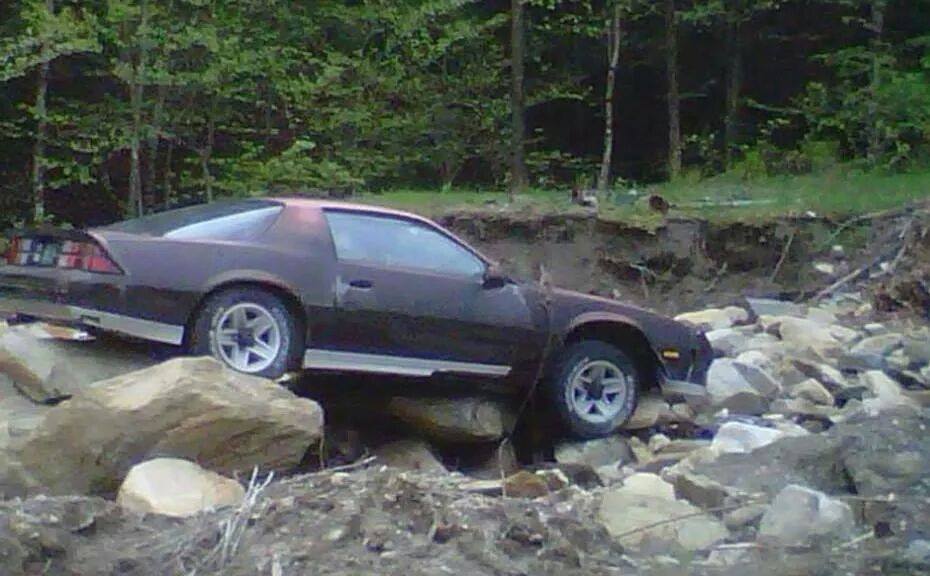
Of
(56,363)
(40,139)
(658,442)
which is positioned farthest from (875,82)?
(56,363)

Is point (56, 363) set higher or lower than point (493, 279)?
lower

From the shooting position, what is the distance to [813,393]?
13766 mm

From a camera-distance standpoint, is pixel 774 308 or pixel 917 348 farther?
pixel 774 308

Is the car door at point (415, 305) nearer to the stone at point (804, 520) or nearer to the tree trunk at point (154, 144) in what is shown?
the stone at point (804, 520)

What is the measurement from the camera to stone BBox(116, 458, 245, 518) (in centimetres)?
856

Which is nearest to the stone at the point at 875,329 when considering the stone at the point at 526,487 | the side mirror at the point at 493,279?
the side mirror at the point at 493,279

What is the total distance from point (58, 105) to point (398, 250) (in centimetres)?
1629

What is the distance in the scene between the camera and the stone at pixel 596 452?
39.9 feet

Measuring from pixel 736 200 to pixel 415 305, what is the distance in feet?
38.7

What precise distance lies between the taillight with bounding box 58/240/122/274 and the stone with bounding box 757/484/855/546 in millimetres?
4625

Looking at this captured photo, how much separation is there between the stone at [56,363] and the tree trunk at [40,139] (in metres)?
14.4

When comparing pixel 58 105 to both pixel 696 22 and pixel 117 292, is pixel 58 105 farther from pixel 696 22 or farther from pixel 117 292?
pixel 117 292

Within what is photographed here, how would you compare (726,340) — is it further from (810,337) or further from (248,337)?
(248,337)

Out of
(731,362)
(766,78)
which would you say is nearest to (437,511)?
(731,362)
